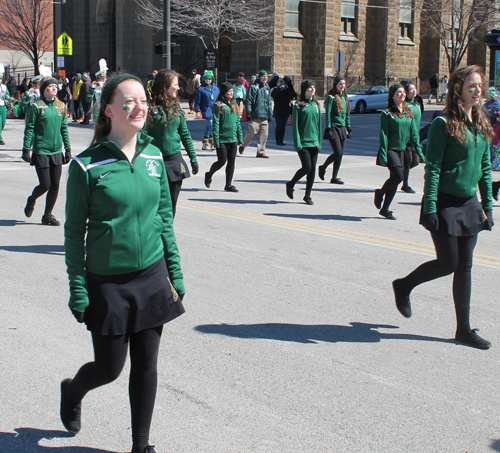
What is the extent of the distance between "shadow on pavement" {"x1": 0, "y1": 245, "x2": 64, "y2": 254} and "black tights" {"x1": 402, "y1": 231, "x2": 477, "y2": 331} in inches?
172

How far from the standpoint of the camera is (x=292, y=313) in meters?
5.88

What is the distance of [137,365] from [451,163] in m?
2.87

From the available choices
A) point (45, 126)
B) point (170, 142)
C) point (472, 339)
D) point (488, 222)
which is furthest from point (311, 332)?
point (45, 126)

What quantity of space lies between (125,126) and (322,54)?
3917 cm

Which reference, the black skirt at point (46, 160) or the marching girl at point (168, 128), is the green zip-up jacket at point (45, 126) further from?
the marching girl at point (168, 128)

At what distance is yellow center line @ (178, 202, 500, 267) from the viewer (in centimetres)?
787

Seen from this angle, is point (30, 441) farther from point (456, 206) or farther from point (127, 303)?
point (456, 206)

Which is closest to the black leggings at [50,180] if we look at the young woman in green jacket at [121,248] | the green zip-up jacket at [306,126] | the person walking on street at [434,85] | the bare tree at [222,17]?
the green zip-up jacket at [306,126]

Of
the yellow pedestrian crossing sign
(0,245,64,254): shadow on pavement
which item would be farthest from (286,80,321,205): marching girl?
the yellow pedestrian crossing sign

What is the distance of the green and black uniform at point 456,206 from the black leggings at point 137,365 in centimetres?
246

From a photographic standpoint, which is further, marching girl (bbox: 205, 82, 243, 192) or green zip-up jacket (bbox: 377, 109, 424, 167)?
marching girl (bbox: 205, 82, 243, 192)

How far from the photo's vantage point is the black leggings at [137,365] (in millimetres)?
3283

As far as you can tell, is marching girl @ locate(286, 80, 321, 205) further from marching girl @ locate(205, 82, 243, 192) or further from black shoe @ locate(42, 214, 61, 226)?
black shoe @ locate(42, 214, 61, 226)

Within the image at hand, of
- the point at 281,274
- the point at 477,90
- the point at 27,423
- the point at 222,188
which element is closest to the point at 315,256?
the point at 281,274
